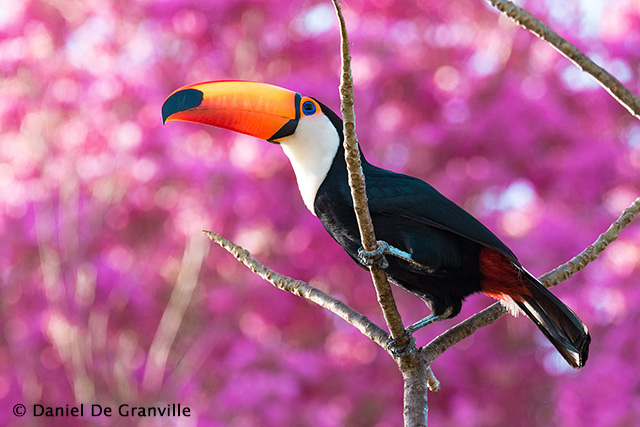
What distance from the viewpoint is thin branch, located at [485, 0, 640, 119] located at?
5.53 ft

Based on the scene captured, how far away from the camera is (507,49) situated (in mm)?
5543

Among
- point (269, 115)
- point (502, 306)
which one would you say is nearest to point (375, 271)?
point (502, 306)

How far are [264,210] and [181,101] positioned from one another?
213 centimetres

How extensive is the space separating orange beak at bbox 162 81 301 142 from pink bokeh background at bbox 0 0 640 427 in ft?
6.23

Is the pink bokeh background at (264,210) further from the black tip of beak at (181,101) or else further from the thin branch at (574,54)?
the thin branch at (574,54)

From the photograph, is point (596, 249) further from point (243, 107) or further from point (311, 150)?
point (243, 107)

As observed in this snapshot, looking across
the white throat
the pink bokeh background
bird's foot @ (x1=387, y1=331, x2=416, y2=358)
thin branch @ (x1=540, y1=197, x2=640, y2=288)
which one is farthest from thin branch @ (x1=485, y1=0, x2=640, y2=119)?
the pink bokeh background

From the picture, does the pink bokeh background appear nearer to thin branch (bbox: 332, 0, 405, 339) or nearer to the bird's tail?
the bird's tail

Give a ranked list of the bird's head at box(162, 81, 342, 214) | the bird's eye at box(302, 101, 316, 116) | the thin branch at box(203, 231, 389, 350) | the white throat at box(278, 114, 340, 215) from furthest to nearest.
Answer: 1. the bird's eye at box(302, 101, 316, 116)
2. the bird's head at box(162, 81, 342, 214)
3. the white throat at box(278, 114, 340, 215)
4. the thin branch at box(203, 231, 389, 350)

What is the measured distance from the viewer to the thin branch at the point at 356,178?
1.51 m

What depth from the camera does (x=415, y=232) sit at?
2.51m

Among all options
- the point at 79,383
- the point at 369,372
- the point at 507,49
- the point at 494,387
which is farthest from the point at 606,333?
the point at 79,383

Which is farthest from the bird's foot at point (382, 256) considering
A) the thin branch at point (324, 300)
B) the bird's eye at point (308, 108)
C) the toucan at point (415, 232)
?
the bird's eye at point (308, 108)

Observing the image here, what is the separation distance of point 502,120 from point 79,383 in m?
2.99
